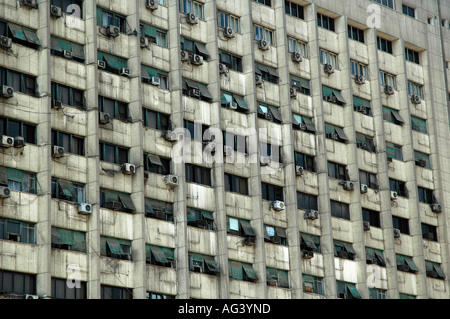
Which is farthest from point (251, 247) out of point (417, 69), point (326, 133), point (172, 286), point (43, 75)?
point (417, 69)

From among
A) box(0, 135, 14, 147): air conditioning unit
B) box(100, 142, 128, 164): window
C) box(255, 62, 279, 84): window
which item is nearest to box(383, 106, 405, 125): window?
box(255, 62, 279, 84): window

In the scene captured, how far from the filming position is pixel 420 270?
72.1m

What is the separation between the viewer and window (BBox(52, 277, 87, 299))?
175 feet

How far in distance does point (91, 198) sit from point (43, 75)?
20.9 feet

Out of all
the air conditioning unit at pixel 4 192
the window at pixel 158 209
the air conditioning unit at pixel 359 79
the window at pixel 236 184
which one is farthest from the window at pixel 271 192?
the air conditioning unit at pixel 4 192

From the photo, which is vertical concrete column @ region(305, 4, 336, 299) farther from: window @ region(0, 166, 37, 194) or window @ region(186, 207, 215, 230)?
window @ region(0, 166, 37, 194)

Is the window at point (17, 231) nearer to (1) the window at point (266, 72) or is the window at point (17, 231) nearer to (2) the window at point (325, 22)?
(1) the window at point (266, 72)

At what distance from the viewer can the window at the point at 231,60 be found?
6544 cm

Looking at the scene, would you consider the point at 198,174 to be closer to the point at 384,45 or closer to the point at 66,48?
the point at 66,48

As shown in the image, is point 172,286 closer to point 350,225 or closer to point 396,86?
point 350,225

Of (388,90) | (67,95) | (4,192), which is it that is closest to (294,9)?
(388,90)

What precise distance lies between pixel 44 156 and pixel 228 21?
16848 millimetres

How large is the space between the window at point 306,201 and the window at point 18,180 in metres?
18.2
